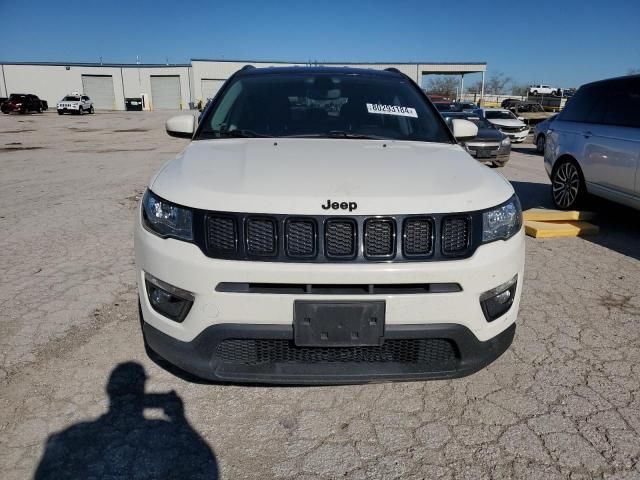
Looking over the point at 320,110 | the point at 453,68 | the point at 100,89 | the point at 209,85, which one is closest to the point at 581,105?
the point at 320,110

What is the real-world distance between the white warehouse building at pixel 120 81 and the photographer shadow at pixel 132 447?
6201 centimetres

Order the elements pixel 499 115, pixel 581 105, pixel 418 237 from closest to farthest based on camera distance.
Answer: pixel 418 237 → pixel 581 105 → pixel 499 115

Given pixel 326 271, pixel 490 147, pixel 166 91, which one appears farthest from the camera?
pixel 166 91

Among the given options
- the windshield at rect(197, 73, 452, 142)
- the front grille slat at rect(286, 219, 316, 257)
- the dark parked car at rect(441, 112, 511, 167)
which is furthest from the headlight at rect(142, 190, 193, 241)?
the dark parked car at rect(441, 112, 511, 167)

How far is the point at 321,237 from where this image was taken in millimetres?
2031

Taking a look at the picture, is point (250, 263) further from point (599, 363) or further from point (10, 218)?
point (10, 218)

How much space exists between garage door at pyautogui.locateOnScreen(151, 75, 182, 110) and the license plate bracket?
68334 millimetres

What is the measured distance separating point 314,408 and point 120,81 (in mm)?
70354

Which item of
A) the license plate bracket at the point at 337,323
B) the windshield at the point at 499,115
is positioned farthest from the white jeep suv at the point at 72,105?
the license plate bracket at the point at 337,323

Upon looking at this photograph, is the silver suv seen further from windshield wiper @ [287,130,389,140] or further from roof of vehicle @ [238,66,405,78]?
Result: windshield wiper @ [287,130,389,140]

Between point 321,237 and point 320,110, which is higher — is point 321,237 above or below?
below

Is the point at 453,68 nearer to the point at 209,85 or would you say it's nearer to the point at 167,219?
the point at 209,85

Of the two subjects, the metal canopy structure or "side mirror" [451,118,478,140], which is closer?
"side mirror" [451,118,478,140]

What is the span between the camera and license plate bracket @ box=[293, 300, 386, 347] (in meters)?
2.00
